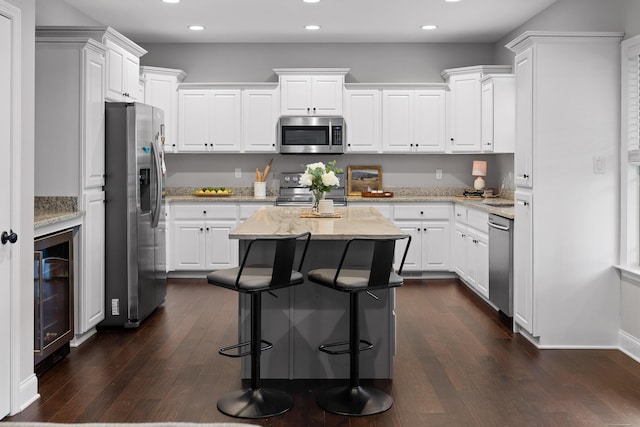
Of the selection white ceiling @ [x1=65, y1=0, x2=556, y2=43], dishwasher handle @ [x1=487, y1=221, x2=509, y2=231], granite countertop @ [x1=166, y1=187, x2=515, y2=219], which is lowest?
dishwasher handle @ [x1=487, y1=221, x2=509, y2=231]

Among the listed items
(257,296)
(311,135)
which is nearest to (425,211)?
(311,135)

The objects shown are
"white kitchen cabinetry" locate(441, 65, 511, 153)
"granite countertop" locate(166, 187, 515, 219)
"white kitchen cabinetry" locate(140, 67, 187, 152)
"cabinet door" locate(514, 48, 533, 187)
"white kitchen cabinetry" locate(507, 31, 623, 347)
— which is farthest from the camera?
"white kitchen cabinetry" locate(140, 67, 187, 152)

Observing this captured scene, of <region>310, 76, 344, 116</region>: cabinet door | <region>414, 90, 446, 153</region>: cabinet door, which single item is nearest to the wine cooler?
<region>310, 76, 344, 116</region>: cabinet door

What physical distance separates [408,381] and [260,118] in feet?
14.2

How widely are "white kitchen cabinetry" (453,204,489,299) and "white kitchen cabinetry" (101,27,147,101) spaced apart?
10.5 ft

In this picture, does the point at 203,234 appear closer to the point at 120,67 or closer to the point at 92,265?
the point at 120,67

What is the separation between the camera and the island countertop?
3476mm

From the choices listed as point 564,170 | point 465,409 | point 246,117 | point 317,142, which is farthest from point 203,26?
point 465,409

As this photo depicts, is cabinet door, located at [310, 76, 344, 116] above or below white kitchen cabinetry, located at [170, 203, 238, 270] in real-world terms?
above

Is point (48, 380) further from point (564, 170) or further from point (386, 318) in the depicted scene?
point (564, 170)

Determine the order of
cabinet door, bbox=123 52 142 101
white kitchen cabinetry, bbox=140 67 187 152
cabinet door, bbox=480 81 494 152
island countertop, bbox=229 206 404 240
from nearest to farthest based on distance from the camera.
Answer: island countertop, bbox=229 206 404 240 < cabinet door, bbox=123 52 142 101 < cabinet door, bbox=480 81 494 152 < white kitchen cabinetry, bbox=140 67 187 152

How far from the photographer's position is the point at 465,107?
7.19 meters

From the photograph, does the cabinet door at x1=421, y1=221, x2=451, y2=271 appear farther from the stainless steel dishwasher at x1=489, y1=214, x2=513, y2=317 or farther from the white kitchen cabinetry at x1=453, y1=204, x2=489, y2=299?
the stainless steel dishwasher at x1=489, y1=214, x2=513, y2=317

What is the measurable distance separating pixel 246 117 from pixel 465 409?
4.83m
